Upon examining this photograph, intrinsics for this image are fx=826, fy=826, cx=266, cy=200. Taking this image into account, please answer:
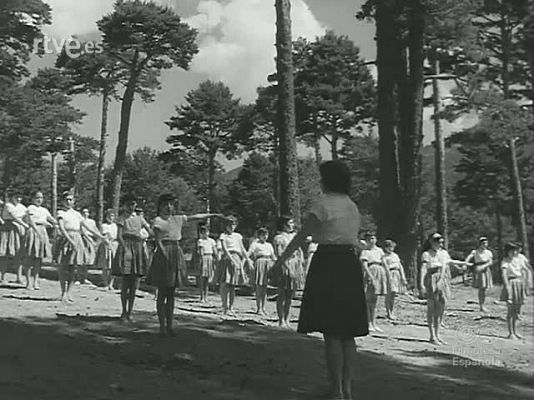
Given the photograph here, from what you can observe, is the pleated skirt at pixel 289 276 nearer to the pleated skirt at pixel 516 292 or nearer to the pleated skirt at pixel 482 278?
the pleated skirt at pixel 516 292

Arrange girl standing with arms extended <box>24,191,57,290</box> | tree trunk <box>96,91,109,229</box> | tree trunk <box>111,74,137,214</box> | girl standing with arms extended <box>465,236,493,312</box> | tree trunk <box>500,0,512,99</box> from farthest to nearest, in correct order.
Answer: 1. tree trunk <box>96,91,109,229</box>
2. tree trunk <box>111,74,137,214</box>
3. tree trunk <box>500,0,512,99</box>
4. girl standing with arms extended <box>465,236,493,312</box>
5. girl standing with arms extended <box>24,191,57,290</box>

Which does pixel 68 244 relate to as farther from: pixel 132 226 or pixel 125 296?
pixel 125 296

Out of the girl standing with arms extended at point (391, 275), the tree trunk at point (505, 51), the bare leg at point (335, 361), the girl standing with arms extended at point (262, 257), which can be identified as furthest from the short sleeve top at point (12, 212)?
the tree trunk at point (505, 51)

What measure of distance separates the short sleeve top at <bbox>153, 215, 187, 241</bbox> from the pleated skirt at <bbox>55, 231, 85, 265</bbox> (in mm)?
4026

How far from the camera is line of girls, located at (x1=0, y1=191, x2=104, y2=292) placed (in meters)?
13.9

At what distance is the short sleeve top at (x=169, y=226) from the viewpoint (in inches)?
376

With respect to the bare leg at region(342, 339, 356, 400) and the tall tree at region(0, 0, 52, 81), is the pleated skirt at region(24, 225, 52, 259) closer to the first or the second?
the bare leg at region(342, 339, 356, 400)

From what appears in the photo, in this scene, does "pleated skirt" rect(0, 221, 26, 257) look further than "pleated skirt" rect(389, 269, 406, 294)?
No

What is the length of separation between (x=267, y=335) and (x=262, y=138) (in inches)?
1296

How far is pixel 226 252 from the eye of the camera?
595 inches

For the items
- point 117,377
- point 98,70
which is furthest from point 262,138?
point 117,377

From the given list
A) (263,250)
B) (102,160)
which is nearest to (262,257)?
(263,250)

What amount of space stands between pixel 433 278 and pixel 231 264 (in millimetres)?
3889

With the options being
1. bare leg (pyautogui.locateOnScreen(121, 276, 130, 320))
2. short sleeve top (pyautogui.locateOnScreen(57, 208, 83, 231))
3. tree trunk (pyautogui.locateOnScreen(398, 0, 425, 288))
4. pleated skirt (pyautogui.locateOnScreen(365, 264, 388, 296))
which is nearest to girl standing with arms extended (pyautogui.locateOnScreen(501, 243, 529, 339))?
pleated skirt (pyautogui.locateOnScreen(365, 264, 388, 296))
